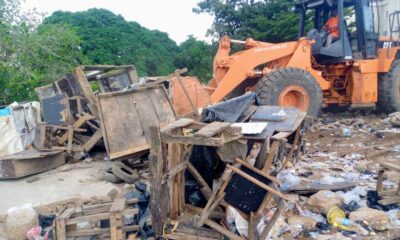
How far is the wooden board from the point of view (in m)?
5.50

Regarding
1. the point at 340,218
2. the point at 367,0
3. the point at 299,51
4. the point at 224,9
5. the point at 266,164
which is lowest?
the point at 340,218

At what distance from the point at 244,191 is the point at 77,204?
224 centimetres

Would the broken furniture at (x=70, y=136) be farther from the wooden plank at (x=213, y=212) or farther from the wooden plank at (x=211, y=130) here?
the wooden plank at (x=211, y=130)

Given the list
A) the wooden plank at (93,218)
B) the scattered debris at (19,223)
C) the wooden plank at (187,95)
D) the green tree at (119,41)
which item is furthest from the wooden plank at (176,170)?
the green tree at (119,41)

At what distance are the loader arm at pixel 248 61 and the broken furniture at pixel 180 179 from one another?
11.7 feet

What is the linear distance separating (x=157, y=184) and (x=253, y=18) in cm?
1454

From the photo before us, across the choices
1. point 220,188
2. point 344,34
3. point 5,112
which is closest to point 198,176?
point 220,188

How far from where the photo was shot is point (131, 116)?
5754 millimetres

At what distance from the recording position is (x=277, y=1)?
1659 cm

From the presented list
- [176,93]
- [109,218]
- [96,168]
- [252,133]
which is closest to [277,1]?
[176,93]

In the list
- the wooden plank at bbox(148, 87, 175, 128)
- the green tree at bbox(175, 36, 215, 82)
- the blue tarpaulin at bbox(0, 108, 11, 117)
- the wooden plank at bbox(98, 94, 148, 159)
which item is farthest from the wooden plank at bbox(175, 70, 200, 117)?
the green tree at bbox(175, 36, 215, 82)

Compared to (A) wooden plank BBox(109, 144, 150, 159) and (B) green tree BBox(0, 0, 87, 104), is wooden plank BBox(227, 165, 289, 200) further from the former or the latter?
(B) green tree BBox(0, 0, 87, 104)

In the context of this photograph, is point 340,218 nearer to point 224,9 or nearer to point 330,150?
point 330,150

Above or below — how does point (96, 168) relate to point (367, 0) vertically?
below
